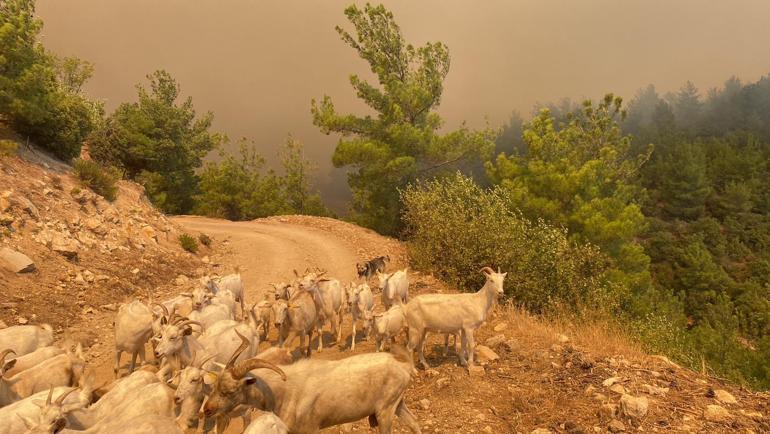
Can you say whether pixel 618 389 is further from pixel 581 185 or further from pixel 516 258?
pixel 581 185

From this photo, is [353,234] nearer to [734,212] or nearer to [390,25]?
[390,25]

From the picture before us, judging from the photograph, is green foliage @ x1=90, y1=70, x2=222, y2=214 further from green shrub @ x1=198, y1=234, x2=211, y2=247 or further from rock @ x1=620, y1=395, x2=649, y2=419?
rock @ x1=620, y1=395, x2=649, y2=419

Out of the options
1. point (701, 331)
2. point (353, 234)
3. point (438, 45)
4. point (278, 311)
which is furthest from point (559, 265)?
point (701, 331)

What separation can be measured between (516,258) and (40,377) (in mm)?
15767

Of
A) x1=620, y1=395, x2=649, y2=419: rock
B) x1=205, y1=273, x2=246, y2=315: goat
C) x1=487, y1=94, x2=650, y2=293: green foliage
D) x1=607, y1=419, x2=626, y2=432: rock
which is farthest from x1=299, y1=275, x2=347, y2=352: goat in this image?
x1=487, y1=94, x2=650, y2=293: green foliage

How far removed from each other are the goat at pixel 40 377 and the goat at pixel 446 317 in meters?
6.83

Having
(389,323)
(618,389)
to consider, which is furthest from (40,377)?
(618,389)

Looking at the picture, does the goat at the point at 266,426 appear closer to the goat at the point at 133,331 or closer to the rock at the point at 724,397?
the goat at the point at 133,331

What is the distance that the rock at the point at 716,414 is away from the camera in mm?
7502

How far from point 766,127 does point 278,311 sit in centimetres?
16209

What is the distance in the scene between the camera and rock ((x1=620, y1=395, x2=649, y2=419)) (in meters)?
7.79

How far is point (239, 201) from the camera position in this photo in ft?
193

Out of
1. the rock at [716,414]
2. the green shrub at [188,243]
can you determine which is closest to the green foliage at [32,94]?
the green shrub at [188,243]

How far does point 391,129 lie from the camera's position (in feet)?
103
